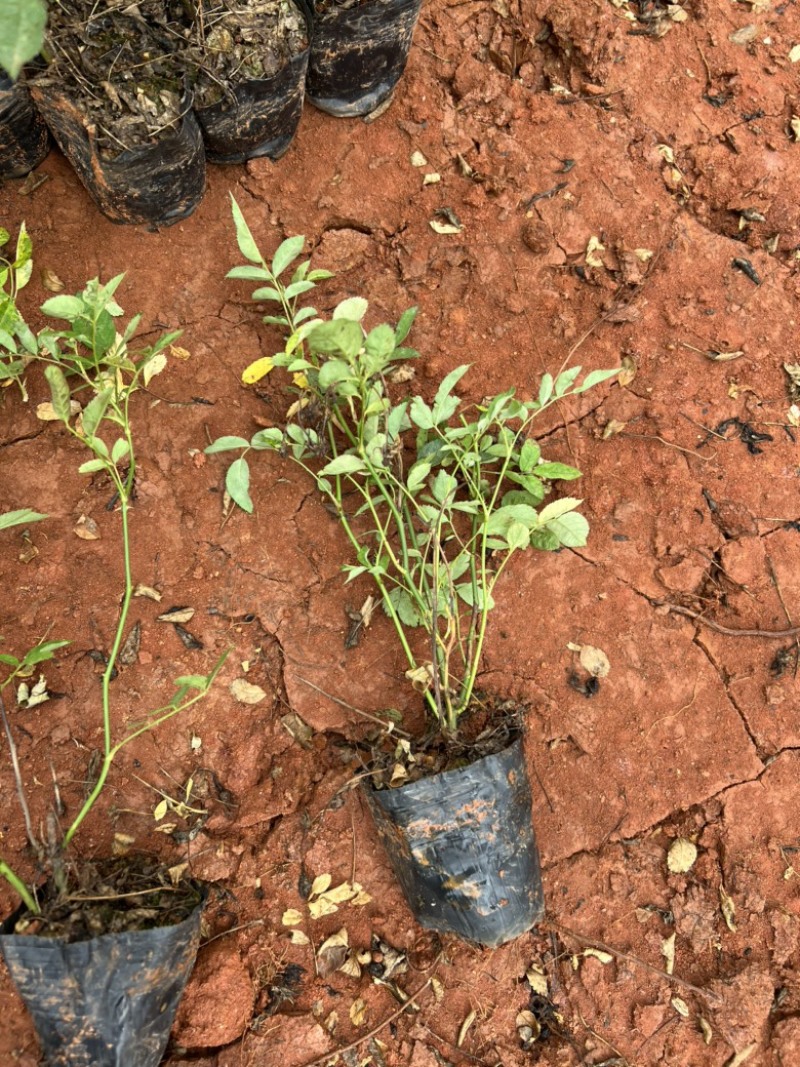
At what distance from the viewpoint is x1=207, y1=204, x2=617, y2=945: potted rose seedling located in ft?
6.98

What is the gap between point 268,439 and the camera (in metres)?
2.25

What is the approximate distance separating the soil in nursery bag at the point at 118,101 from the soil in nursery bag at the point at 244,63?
65 millimetres

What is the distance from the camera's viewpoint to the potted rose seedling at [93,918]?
1.94 m

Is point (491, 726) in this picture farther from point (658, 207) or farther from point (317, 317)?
point (658, 207)

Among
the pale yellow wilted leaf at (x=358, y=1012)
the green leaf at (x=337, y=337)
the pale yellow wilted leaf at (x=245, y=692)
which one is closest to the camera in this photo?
the green leaf at (x=337, y=337)

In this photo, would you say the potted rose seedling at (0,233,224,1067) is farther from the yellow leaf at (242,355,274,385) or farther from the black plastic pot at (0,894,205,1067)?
the yellow leaf at (242,355,274,385)

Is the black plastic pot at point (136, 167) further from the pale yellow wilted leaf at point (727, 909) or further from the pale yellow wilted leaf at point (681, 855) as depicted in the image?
the pale yellow wilted leaf at point (727, 909)

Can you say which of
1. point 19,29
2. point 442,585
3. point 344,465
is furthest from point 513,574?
point 19,29

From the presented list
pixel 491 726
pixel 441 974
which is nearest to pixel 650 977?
pixel 441 974

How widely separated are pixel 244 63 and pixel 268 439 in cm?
99

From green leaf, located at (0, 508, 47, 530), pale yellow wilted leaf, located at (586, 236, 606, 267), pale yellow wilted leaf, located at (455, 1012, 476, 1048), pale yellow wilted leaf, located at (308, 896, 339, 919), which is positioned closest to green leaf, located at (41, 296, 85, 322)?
green leaf, located at (0, 508, 47, 530)

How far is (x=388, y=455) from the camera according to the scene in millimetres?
2240

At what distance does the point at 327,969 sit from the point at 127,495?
1.39 meters

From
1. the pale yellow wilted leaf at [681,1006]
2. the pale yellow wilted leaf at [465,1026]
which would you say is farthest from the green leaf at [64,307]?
the pale yellow wilted leaf at [681,1006]
